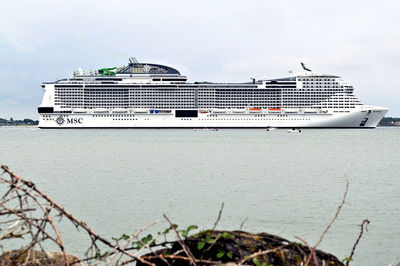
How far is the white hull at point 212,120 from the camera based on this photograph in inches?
3450

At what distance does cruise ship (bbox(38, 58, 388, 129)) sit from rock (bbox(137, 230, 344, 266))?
84.0m

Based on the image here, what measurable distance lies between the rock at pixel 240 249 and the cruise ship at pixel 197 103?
275 feet

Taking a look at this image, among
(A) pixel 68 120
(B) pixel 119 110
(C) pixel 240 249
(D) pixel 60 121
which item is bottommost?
(C) pixel 240 249

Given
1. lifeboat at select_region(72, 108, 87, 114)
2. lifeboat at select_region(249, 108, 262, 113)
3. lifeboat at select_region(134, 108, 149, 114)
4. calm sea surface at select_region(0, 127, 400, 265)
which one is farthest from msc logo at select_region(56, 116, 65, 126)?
calm sea surface at select_region(0, 127, 400, 265)

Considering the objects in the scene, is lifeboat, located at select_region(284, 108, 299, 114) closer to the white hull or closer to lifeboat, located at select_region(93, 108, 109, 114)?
the white hull

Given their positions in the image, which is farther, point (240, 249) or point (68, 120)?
point (68, 120)

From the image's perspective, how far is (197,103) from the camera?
9150 cm

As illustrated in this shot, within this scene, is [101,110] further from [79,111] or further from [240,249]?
[240,249]

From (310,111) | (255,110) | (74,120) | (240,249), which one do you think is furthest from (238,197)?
(74,120)

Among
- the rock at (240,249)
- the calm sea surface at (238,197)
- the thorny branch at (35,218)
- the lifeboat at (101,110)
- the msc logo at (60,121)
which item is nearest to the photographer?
the thorny branch at (35,218)

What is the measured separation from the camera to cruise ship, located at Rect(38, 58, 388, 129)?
88.2 m

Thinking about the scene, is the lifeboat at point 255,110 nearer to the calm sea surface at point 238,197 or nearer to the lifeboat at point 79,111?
the lifeboat at point 79,111

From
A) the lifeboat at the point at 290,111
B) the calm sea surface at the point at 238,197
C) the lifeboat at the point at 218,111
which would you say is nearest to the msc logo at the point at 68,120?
the lifeboat at the point at 218,111

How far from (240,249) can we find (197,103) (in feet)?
291
